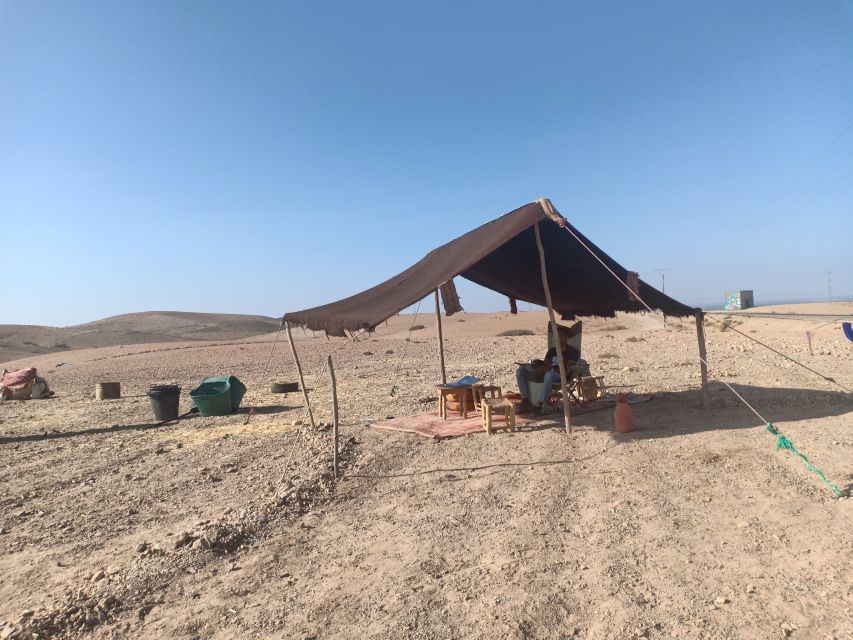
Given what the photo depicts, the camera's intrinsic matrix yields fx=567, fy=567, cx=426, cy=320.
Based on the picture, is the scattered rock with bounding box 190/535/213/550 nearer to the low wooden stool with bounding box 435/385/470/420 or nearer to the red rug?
the red rug

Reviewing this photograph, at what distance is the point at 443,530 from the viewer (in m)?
4.62

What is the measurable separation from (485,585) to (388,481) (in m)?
2.56

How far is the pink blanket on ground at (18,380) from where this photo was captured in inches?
578

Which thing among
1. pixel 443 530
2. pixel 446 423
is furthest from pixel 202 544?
pixel 446 423

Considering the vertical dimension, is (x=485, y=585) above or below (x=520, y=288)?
below

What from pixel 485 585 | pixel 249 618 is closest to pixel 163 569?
pixel 249 618

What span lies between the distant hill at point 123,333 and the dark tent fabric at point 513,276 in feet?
143

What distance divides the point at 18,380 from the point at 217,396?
7489 mm

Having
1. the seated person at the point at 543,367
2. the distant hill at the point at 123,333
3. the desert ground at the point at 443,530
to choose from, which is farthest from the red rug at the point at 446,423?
the distant hill at the point at 123,333

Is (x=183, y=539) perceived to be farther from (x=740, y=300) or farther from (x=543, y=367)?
(x=740, y=300)

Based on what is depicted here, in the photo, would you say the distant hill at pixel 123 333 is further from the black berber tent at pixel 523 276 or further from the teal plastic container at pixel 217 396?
the black berber tent at pixel 523 276

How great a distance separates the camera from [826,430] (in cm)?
673

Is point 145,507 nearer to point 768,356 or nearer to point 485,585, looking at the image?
point 485,585

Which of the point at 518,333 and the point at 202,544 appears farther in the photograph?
the point at 518,333
